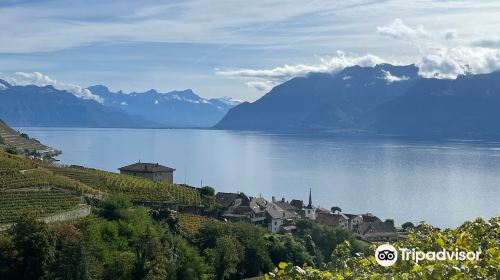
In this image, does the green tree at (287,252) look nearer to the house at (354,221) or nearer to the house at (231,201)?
the house at (231,201)

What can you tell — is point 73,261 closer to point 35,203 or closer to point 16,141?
point 35,203

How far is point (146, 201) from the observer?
141 ft

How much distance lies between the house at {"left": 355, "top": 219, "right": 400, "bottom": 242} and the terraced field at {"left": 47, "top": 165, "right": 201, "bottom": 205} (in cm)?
1807

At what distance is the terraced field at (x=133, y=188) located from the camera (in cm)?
4447

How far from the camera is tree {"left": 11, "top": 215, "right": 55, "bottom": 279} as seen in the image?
2597 cm

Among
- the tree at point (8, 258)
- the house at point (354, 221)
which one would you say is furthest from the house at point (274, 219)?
the tree at point (8, 258)

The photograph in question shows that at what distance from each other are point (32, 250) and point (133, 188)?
65.0 feet

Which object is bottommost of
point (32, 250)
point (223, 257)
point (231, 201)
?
point (223, 257)

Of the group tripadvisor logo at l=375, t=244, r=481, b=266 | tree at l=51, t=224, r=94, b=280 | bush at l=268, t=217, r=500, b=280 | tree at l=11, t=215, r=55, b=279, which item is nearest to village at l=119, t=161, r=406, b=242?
tree at l=51, t=224, r=94, b=280

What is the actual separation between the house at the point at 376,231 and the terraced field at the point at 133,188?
59.3 ft

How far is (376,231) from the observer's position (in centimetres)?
5953

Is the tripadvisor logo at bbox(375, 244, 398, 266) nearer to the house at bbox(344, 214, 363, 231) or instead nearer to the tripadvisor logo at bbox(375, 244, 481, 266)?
the tripadvisor logo at bbox(375, 244, 481, 266)

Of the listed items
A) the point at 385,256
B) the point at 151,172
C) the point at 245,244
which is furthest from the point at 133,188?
the point at 385,256

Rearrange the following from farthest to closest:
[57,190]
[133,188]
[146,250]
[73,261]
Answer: [133,188]
[57,190]
[146,250]
[73,261]
